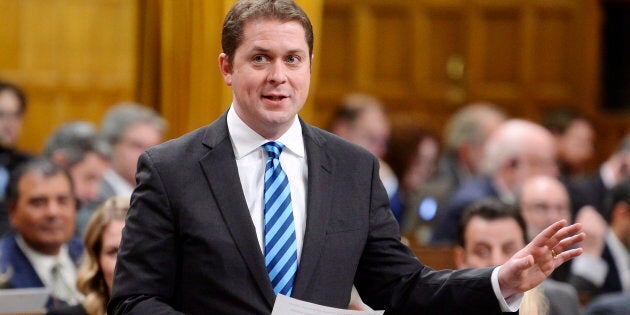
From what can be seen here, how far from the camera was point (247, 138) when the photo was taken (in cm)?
269

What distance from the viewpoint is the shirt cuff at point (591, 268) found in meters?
6.00

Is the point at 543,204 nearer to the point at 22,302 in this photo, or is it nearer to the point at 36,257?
the point at 36,257

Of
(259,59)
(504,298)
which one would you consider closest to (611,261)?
(504,298)

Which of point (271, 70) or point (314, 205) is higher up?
point (271, 70)

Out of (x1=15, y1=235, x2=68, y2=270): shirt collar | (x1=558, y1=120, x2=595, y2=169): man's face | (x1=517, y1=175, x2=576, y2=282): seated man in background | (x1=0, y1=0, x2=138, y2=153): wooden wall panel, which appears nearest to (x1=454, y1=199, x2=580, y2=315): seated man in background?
(x1=517, y1=175, x2=576, y2=282): seated man in background

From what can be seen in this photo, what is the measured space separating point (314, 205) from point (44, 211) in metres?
2.79

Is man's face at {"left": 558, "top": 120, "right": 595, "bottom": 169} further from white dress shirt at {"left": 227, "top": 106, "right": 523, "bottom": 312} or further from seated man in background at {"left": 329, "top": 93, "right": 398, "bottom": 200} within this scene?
white dress shirt at {"left": 227, "top": 106, "right": 523, "bottom": 312}

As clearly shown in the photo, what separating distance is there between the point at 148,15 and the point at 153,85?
22 cm

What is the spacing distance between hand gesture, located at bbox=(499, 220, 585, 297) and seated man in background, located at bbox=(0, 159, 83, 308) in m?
2.48

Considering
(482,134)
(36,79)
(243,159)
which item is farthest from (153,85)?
(36,79)

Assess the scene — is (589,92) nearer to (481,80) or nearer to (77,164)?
(481,80)

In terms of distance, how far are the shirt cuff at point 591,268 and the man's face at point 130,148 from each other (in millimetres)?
2283

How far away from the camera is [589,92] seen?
11.0 meters

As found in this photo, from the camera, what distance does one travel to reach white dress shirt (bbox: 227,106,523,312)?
2.65m
